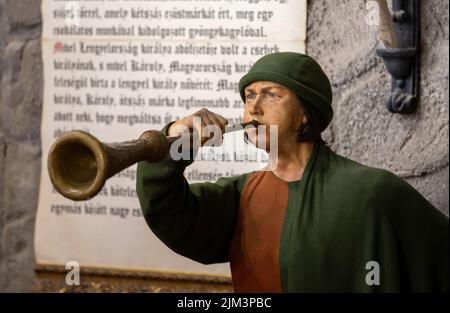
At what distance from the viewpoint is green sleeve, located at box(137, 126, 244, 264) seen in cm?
104

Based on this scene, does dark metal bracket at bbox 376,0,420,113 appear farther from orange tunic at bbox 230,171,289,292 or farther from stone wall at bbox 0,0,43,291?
stone wall at bbox 0,0,43,291

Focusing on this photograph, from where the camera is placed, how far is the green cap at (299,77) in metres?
1.07

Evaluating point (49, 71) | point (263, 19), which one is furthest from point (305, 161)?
point (49, 71)

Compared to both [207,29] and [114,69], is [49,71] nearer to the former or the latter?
[114,69]

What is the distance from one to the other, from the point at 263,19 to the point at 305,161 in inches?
11.1

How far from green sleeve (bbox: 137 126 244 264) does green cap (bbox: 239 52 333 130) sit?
16 centimetres

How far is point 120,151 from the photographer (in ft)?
3.09

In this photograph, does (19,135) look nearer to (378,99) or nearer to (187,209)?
(187,209)

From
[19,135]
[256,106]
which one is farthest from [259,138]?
[19,135]

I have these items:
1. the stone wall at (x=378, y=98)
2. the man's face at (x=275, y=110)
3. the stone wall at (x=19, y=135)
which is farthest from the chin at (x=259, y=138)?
the stone wall at (x=19, y=135)

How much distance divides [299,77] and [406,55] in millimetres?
201

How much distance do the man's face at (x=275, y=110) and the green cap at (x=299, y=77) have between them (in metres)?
0.01

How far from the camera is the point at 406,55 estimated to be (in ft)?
3.83

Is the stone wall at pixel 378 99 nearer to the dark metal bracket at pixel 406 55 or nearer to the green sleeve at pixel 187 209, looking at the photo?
the dark metal bracket at pixel 406 55
